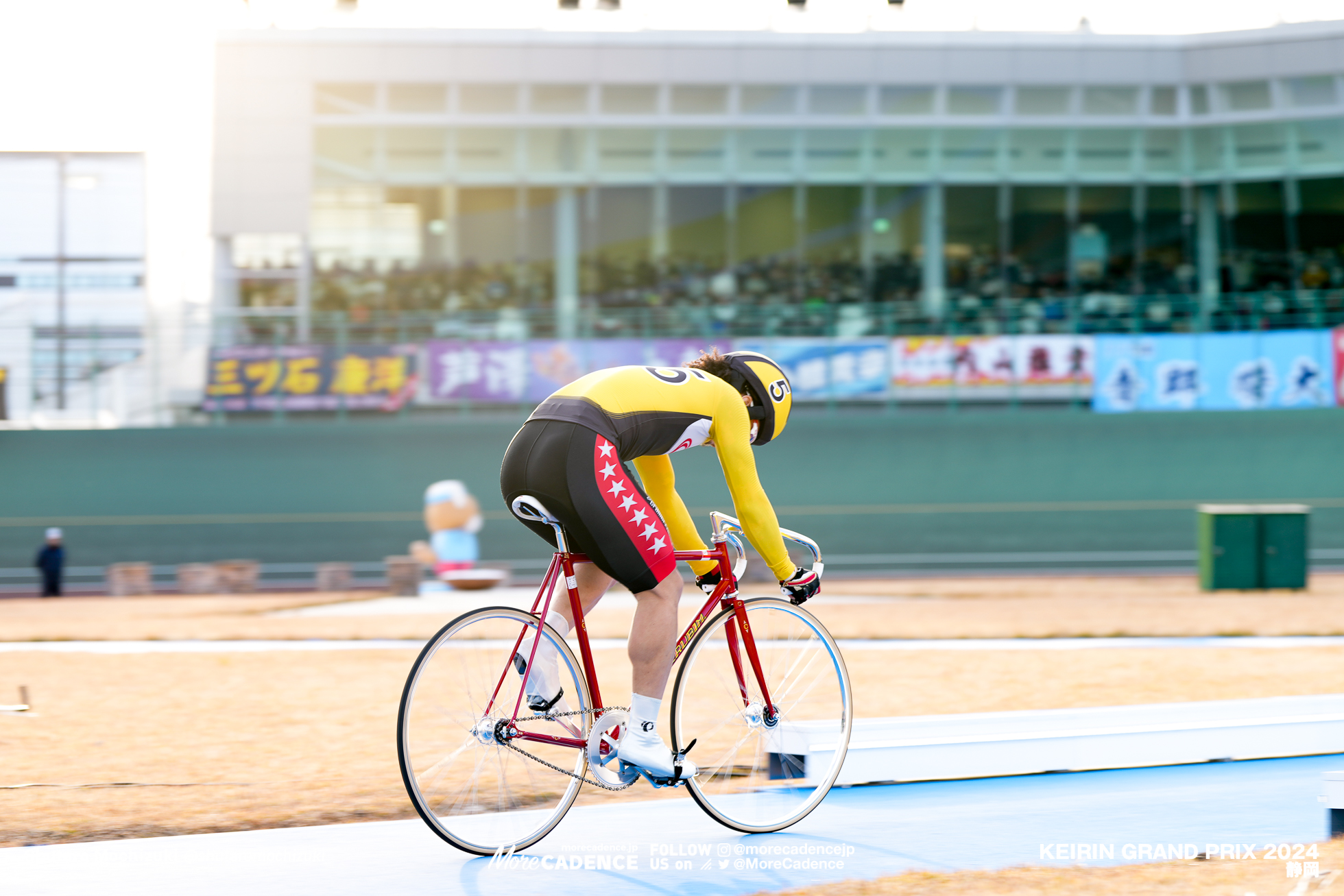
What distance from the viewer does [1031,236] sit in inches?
1166

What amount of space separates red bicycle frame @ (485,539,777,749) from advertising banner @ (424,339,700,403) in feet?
57.9

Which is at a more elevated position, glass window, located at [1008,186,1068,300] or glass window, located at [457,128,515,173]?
glass window, located at [457,128,515,173]

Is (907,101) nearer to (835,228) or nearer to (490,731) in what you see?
(835,228)

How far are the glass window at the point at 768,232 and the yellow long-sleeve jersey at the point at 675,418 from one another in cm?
2469

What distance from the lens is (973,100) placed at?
2930 cm

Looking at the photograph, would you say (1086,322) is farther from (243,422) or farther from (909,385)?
(243,422)

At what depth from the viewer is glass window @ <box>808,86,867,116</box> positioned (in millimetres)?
28906

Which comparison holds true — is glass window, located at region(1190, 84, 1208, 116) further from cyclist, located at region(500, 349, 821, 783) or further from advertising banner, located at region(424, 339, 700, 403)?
cyclist, located at region(500, 349, 821, 783)

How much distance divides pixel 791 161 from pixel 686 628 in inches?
1030

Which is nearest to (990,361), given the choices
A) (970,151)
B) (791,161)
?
(970,151)

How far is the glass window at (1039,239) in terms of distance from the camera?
95.6 feet

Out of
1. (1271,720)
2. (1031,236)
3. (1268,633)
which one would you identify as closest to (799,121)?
(1031,236)

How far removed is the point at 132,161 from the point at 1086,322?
19.2m

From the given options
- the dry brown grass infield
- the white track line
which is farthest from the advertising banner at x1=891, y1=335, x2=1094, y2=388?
the white track line
